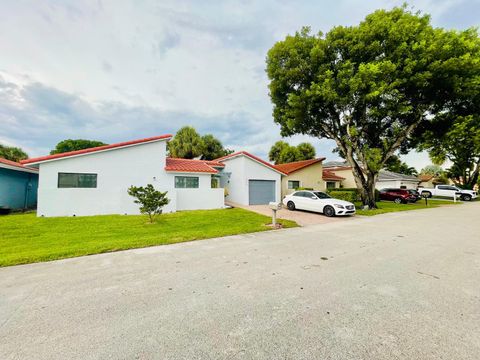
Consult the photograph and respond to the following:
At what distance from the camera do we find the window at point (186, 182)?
15508 mm

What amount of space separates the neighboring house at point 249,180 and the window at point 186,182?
4.52 m

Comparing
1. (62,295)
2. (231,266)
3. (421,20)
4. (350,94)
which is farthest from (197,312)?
(421,20)

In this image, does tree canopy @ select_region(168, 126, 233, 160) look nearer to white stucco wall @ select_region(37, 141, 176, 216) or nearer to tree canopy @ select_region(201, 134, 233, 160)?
tree canopy @ select_region(201, 134, 233, 160)

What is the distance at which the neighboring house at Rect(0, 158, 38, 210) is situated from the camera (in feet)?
45.4

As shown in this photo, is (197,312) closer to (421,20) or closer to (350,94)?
(350,94)

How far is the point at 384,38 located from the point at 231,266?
18309 mm

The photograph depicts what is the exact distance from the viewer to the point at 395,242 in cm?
687

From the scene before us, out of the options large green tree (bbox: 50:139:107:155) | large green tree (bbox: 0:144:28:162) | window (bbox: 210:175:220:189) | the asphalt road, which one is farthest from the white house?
large green tree (bbox: 50:139:107:155)

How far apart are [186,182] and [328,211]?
10166 mm

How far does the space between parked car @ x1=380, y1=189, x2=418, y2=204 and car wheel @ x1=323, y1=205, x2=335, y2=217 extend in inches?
629

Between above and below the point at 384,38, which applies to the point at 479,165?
below

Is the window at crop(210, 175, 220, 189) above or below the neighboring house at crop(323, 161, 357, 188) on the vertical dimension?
below

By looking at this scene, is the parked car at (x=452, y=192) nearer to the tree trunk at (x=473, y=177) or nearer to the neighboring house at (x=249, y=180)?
the tree trunk at (x=473, y=177)

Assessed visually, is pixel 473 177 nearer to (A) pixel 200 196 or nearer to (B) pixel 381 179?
(B) pixel 381 179
